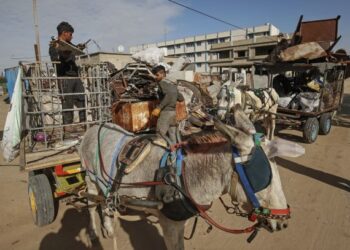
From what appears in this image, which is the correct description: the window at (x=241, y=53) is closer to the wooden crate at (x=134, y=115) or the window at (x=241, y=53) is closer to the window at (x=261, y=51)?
the window at (x=261, y=51)

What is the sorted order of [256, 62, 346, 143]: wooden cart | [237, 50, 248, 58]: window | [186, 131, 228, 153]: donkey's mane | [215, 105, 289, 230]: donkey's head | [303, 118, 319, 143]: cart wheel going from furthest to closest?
[237, 50, 248, 58]: window
[256, 62, 346, 143]: wooden cart
[303, 118, 319, 143]: cart wheel
[186, 131, 228, 153]: donkey's mane
[215, 105, 289, 230]: donkey's head

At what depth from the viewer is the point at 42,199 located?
3.66 m

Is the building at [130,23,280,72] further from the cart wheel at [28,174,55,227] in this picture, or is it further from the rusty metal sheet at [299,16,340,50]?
the cart wheel at [28,174,55,227]

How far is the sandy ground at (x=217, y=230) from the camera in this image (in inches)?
142

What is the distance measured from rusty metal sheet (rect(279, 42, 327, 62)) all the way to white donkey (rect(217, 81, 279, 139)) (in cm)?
154

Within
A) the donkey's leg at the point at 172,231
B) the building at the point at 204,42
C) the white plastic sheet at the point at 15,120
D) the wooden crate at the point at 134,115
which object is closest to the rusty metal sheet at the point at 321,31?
the wooden crate at the point at 134,115

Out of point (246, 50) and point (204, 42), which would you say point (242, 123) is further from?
point (204, 42)

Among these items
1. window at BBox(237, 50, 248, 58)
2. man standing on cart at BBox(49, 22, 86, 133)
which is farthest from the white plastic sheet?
window at BBox(237, 50, 248, 58)

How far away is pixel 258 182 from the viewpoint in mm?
1841

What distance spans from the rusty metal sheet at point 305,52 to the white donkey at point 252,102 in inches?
60.8

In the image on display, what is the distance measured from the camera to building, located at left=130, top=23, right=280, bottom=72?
203 feet

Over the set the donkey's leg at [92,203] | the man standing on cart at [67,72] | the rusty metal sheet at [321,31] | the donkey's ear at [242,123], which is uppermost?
the rusty metal sheet at [321,31]

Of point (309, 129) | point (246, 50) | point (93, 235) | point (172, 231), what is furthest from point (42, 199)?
point (246, 50)

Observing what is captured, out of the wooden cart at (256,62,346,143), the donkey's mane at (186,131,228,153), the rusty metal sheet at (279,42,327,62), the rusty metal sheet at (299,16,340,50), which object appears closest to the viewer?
the donkey's mane at (186,131,228,153)
